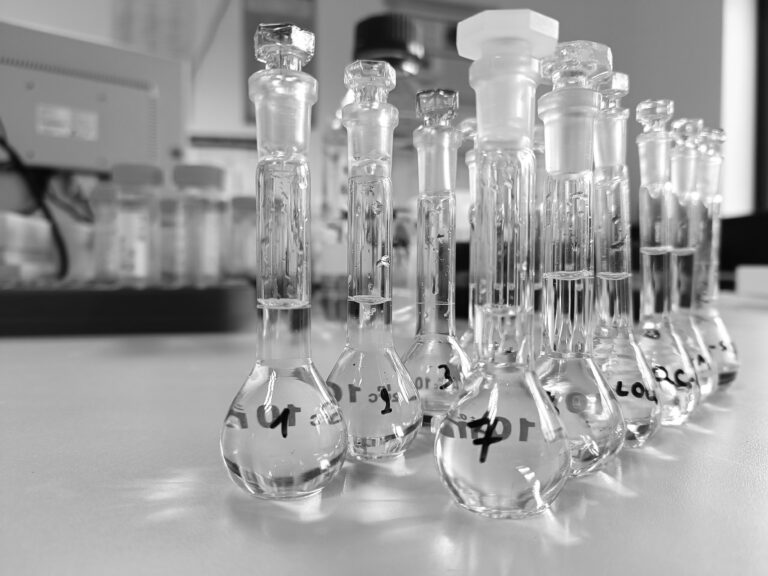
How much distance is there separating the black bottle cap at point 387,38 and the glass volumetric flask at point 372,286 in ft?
3.10

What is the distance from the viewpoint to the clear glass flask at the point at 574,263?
288mm

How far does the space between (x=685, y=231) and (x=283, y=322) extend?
360 mm

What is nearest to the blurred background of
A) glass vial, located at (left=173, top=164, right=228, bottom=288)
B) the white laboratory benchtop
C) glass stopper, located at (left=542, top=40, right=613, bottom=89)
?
glass vial, located at (left=173, top=164, right=228, bottom=288)

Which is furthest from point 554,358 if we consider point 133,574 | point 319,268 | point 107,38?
point 107,38

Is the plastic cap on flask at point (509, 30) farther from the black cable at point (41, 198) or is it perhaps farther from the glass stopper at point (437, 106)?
the black cable at point (41, 198)

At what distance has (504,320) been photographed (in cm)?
27

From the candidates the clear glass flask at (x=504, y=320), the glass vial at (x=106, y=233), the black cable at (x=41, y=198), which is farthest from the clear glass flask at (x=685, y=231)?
the black cable at (x=41, y=198)

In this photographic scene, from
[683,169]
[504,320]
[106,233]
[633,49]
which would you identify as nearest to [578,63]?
[504,320]

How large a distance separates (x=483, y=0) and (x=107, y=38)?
4.95 feet

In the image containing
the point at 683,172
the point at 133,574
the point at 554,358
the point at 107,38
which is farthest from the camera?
the point at 107,38

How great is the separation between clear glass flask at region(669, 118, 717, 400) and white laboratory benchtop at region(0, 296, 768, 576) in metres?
0.05

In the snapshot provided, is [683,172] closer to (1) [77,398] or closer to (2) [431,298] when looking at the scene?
(2) [431,298]

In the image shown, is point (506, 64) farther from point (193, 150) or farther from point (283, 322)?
point (193, 150)

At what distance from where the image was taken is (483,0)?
7.55 ft
